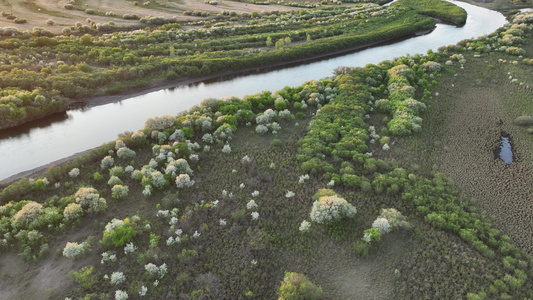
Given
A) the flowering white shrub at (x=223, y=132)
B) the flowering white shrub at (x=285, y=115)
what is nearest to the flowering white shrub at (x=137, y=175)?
the flowering white shrub at (x=223, y=132)

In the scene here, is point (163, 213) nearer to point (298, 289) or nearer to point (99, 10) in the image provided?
point (298, 289)

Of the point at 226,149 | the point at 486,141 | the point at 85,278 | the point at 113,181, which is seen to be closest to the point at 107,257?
the point at 85,278

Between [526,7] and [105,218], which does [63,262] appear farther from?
[526,7]

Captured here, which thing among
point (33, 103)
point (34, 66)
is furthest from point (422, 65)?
point (34, 66)

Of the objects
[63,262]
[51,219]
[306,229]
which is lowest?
[306,229]

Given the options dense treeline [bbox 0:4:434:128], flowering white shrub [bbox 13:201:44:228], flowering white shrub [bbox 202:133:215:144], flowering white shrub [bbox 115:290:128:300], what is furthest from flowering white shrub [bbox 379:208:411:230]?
dense treeline [bbox 0:4:434:128]

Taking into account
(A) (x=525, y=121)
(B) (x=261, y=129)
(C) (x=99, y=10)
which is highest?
(C) (x=99, y=10)
